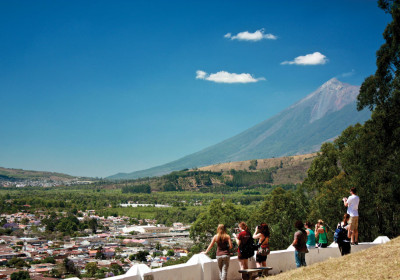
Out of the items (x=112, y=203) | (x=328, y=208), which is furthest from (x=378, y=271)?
(x=112, y=203)

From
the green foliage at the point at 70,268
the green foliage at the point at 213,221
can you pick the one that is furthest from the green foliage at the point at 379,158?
the green foliage at the point at 70,268

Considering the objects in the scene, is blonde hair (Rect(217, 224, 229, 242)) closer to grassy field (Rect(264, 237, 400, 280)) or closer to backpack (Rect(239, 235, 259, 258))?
backpack (Rect(239, 235, 259, 258))

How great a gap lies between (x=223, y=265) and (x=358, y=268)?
2.89 meters

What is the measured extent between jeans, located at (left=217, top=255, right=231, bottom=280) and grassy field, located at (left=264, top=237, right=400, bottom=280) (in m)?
1.22

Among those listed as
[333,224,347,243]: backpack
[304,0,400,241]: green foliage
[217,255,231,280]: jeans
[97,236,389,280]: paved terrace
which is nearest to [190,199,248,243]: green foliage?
[304,0,400,241]: green foliage

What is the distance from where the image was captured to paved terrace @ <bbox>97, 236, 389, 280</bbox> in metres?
7.61

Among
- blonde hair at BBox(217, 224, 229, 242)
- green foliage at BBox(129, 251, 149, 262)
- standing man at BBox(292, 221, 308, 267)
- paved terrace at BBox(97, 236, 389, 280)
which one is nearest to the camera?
paved terrace at BBox(97, 236, 389, 280)

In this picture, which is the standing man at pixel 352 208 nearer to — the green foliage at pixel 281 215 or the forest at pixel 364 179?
the forest at pixel 364 179

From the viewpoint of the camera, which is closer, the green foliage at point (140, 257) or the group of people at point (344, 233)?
the group of people at point (344, 233)

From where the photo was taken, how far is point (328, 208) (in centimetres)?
2677

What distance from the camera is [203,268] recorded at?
28.9 feet

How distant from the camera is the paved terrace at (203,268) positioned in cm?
761

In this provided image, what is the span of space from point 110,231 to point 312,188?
76.9 meters

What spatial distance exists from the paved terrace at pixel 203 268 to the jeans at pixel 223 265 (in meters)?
0.28
